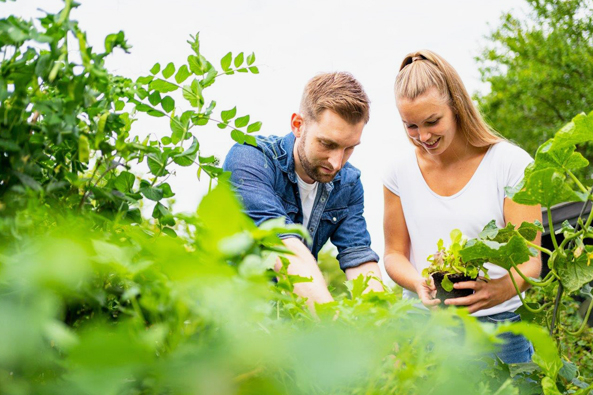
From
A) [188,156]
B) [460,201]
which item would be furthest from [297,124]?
[188,156]

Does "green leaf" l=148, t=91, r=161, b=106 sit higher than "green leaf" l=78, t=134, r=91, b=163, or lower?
higher

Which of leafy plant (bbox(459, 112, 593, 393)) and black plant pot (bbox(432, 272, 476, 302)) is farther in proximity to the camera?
black plant pot (bbox(432, 272, 476, 302))

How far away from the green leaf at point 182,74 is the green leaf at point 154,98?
6 cm

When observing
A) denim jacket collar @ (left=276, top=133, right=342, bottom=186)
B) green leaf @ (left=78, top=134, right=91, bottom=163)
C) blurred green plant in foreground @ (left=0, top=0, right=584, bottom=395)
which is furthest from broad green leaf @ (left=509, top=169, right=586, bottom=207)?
denim jacket collar @ (left=276, top=133, right=342, bottom=186)

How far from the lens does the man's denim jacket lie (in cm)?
257

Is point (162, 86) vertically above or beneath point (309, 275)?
above

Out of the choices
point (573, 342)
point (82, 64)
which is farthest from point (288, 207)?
point (573, 342)

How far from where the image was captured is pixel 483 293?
2041mm

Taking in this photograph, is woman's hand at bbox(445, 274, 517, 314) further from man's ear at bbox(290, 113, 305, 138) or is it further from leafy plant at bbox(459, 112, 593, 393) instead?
man's ear at bbox(290, 113, 305, 138)

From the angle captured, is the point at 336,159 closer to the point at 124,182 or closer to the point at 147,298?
the point at 124,182

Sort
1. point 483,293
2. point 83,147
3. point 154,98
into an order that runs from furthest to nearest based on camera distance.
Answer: point 483,293, point 154,98, point 83,147

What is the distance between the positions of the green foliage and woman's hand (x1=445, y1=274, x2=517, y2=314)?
19.5 metres

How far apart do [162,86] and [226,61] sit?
0.15 m

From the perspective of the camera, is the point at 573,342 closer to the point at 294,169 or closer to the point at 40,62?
the point at 294,169
